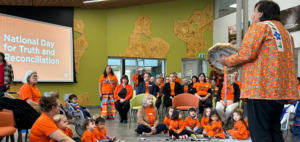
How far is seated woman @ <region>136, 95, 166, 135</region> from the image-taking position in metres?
4.85

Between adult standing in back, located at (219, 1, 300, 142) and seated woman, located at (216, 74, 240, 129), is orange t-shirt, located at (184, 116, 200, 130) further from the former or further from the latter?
adult standing in back, located at (219, 1, 300, 142)

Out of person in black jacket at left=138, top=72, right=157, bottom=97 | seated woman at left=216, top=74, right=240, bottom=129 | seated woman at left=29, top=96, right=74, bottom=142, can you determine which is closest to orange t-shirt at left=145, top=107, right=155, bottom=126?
seated woman at left=216, top=74, right=240, bottom=129

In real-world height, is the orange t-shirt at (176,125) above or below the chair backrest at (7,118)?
below

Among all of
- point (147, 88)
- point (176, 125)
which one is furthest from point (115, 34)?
point (176, 125)

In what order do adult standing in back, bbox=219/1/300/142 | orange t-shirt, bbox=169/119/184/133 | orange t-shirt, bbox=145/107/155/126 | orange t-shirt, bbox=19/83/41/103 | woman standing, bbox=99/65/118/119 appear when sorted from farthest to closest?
woman standing, bbox=99/65/118/119
orange t-shirt, bbox=145/107/155/126
orange t-shirt, bbox=169/119/184/133
orange t-shirt, bbox=19/83/41/103
adult standing in back, bbox=219/1/300/142

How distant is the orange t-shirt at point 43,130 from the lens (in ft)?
7.73

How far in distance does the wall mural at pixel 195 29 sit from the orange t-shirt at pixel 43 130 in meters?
10.4

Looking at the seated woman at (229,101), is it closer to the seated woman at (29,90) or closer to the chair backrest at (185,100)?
the chair backrest at (185,100)

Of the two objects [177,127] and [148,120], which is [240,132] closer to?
[177,127]

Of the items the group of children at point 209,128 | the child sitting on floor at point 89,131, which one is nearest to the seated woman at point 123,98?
the group of children at point 209,128

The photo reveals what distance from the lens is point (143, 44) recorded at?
38.4 feet

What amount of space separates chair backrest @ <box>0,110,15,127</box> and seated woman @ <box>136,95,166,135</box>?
86.5 inches

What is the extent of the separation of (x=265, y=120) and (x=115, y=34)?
9958 millimetres

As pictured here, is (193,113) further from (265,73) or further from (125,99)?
(265,73)
